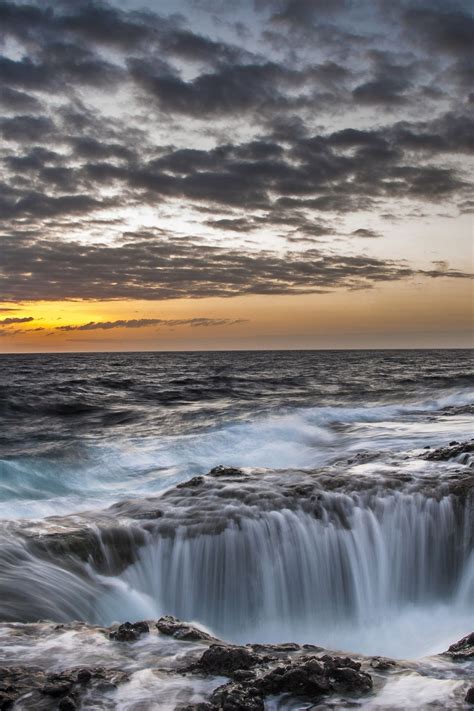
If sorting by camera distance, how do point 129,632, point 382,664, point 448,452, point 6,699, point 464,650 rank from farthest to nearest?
point 448,452 → point 129,632 → point 464,650 → point 382,664 → point 6,699

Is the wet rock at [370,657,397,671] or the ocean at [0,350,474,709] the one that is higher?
the wet rock at [370,657,397,671]

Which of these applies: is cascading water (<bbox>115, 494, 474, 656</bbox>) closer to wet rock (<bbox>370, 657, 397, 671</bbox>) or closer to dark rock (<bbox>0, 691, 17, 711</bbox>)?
wet rock (<bbox>370, 657, 397, 671</bbox>)

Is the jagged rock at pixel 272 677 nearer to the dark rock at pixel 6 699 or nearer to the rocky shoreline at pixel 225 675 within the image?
the rocky shoreline at pixel 225 675

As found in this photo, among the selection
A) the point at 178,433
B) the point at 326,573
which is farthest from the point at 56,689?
the point at 178,433

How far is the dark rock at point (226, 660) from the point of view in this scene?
3.49m

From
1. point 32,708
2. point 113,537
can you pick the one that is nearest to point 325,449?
point 113,537

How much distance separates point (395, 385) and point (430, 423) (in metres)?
16.4

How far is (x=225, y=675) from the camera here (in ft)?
11.3

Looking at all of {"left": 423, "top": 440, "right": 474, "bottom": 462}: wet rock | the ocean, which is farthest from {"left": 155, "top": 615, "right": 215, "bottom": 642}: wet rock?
{"left": 423, "top": 440, "right": 474, "bottom": 462}: wet rock

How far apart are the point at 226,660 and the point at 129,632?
1040 mm

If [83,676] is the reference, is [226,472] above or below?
below

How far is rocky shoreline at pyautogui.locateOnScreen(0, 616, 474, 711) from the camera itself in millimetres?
3143

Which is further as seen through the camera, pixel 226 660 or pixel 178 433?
pixel 178 433

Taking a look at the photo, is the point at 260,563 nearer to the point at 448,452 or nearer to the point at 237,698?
the point at 237,698
